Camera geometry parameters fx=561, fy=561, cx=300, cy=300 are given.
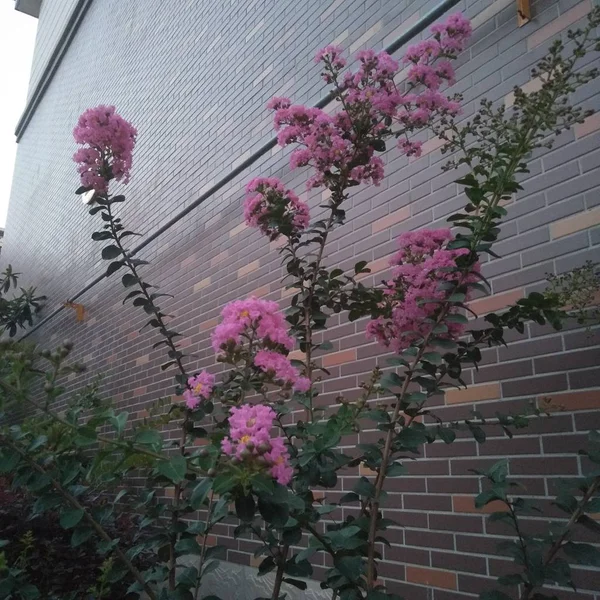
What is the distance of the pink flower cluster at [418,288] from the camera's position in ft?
5.19

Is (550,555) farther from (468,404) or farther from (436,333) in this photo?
(468,404)

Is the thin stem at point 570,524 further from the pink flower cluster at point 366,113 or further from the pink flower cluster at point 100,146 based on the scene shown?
the pink flower cluster at point 100,146

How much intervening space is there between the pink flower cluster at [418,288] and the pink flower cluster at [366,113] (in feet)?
1.33

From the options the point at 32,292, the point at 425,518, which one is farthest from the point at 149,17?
the point at 425,518

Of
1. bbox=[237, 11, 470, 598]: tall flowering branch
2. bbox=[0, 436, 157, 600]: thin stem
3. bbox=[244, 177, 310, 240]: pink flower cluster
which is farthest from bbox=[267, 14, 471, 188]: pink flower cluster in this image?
bbox=[0, 436, 157, 600]: thin stem

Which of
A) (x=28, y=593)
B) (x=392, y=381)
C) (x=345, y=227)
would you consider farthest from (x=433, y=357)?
(x=345, y=227)

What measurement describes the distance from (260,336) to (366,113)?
0.97m

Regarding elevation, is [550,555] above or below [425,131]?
below

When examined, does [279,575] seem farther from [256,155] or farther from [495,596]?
[256,155]

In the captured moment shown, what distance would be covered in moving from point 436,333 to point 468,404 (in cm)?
72

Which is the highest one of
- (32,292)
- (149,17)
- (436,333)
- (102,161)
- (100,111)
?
(149,17)

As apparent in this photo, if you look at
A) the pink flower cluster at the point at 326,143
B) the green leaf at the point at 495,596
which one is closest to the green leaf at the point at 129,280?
the pink flower cluster at the point at 326,143

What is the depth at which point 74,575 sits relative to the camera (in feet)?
9.40

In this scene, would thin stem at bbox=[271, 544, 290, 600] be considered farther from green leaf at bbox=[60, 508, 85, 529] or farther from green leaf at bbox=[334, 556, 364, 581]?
green leaf at bbox=[60, 508, 85, 529]
